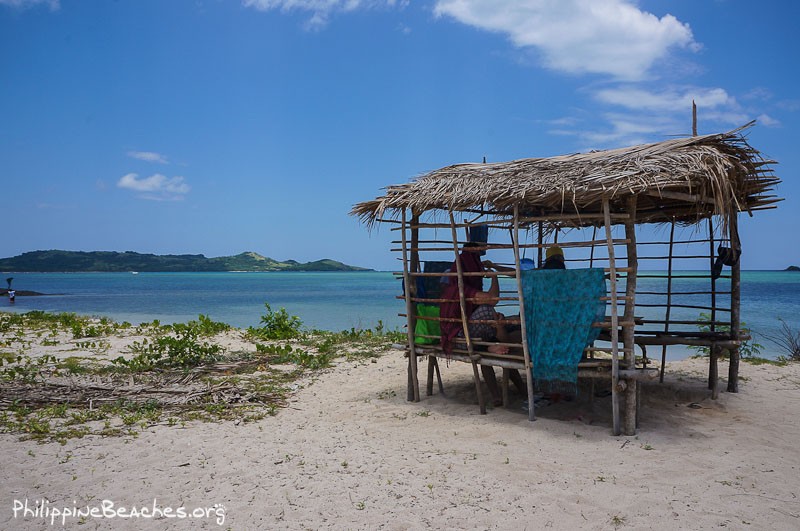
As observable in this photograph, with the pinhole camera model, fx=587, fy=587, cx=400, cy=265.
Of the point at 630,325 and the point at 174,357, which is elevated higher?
the point at 630,325

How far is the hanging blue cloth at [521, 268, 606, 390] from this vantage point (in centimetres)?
543

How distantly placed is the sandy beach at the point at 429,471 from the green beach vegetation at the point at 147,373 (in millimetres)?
483

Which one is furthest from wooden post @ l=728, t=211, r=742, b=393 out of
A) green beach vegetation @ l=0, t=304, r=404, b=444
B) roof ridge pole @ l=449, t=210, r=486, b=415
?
green beach vegetation @ l=0, t=304, r=404, b=444

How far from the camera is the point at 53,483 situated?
14.4 ft

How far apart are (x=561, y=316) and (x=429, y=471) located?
6.50 ft

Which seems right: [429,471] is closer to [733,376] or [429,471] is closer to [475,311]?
[475,311]

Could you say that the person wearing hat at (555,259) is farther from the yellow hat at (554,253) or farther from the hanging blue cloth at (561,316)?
the hanging blue cloth at (561,316)

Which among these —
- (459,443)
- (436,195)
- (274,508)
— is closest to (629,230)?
(436,195)

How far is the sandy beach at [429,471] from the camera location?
152 inches

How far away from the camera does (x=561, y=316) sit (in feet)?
18.3

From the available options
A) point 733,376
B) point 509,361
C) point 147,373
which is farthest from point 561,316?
point 147,373

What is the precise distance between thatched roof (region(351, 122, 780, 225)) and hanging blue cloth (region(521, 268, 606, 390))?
0.71 m

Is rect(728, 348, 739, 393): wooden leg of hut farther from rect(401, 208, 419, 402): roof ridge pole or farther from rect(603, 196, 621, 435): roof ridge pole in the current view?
rect(401, 208, 419, 402): roof ridge pole

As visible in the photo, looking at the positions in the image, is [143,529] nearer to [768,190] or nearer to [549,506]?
[549,506]
